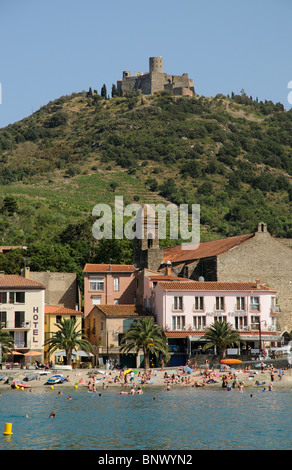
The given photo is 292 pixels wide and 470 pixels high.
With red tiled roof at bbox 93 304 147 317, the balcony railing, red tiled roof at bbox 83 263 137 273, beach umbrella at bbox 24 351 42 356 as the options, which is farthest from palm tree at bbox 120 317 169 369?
red tiled roof at bbox 83 263 137 273

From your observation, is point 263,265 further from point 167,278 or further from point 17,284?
point 17,284

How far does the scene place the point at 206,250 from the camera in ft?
322

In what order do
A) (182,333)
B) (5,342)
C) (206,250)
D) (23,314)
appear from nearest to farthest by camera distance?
1. (5,342)
2. (182,333)
3. (23,314)
4. (206,250)

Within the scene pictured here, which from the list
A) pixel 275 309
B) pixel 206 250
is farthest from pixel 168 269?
pixel 275 309

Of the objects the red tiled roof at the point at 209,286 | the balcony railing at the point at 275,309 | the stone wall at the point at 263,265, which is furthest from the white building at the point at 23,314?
the balcony railing at the point at 275,309

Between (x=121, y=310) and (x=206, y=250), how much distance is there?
19.6 meters

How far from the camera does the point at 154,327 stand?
3022 inches

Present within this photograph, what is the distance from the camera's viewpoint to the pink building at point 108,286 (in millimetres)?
92062

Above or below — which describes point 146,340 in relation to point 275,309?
below

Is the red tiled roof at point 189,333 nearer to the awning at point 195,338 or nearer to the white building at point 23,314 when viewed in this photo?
the awning at point 195,338

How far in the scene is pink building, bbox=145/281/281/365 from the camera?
3145 inches

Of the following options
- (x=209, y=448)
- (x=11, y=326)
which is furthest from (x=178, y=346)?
(x=209, y=448)

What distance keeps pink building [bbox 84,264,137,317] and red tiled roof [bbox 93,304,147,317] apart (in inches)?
244
